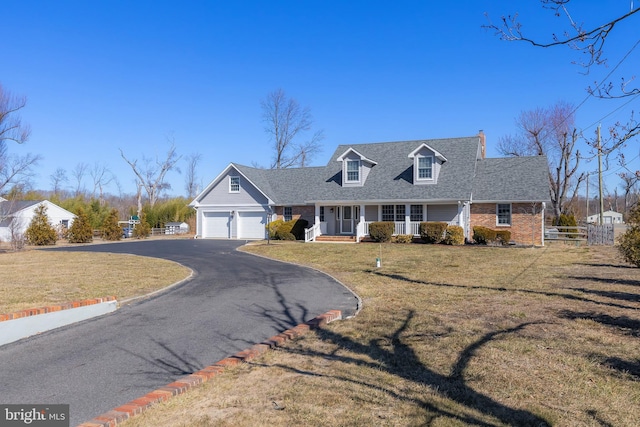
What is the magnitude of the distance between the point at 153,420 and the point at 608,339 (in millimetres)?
6381

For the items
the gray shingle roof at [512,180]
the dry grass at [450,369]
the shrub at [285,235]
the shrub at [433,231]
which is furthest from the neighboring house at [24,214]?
the gray shingle roof at [512,180]

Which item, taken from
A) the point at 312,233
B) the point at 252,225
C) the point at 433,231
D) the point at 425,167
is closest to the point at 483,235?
the point at 433,231

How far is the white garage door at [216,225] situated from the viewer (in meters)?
35.2

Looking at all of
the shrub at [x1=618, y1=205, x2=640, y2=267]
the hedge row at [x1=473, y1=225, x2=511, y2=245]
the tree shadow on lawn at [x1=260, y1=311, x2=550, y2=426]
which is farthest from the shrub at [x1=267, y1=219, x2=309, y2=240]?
the tree shadow on lawn at [x1=260, y1=311, x2=550, y2=426]

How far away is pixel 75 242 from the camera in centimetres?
3462

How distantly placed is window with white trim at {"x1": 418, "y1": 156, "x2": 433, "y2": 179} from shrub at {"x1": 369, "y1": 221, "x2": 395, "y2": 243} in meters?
3.89

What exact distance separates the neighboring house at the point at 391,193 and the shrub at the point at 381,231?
0.87m

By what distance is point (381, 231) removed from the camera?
27.4 m

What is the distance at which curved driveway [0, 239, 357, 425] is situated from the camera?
17.0 feet

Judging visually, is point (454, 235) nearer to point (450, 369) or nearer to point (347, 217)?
point (347, 217)

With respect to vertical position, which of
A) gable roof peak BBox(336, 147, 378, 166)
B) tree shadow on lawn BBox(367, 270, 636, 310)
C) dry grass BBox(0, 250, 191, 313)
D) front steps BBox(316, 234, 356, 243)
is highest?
gable roof peak BBox(336, 147, 378, 166)

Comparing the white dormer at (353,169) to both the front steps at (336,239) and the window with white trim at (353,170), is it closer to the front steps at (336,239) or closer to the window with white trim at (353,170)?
the window with white trim at (353,170)

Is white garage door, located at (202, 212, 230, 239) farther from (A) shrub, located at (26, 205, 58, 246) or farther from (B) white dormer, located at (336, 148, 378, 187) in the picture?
(A) shrub, located at (26, 205, 58, 246)

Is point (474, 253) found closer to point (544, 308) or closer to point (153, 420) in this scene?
point (544, 308)
